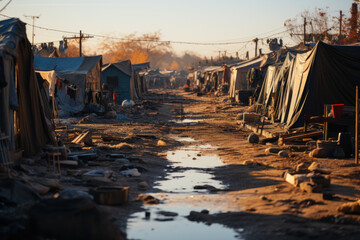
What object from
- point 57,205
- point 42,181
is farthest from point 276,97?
point 57,205

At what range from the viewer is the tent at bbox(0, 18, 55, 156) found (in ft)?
28.2

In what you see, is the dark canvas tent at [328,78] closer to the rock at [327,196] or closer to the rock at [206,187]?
the rock at [206,187]

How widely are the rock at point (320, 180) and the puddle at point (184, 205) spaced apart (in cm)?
125

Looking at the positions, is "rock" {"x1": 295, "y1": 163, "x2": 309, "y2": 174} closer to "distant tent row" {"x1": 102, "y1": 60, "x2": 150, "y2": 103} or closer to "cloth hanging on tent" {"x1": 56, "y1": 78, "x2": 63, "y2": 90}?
"cloth hanging on tent" {"x1": 56, "y1": 78, "x2": 63, "y2": 90}

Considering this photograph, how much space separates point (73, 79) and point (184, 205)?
1858 centimetres

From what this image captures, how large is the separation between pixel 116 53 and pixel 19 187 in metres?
110

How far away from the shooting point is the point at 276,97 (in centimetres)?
1892

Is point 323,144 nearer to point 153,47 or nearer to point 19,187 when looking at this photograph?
point 19,187

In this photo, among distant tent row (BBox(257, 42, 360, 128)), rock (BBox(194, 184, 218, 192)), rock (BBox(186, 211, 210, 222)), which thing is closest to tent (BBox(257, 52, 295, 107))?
distant tent row (BBox(257, 42, 360, 128))

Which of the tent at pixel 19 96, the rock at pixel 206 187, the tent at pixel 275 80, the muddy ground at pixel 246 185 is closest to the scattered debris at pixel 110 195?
the muddy ground at pixel 246 185

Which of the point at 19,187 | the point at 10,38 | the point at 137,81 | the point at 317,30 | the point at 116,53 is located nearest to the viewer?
the point at 19,187

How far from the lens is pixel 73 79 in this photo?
24.7 m

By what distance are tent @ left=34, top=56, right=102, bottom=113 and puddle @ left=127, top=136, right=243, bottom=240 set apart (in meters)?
12.9

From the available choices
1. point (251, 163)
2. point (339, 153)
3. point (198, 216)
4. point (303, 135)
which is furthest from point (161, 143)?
point (198, 216)
